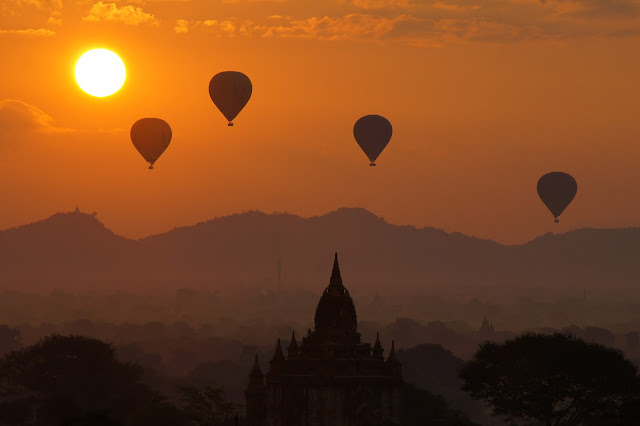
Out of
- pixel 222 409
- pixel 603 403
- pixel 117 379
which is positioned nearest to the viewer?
pixel 603 403

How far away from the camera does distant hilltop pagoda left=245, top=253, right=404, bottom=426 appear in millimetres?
121062

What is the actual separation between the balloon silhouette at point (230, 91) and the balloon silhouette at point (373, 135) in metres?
17.0

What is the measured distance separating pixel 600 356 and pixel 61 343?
68602mm

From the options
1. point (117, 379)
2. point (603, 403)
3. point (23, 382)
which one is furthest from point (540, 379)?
point (23, 382)

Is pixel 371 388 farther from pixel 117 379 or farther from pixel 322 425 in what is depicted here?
pixel 117 379

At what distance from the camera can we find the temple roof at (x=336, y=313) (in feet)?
403

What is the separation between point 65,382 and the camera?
543 ft

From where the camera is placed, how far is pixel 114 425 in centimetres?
9912

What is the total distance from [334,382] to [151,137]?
71.3 meters

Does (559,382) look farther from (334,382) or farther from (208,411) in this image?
(208,411)

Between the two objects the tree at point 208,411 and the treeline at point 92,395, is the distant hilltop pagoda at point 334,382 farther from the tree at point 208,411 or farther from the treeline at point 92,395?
the tree at point 208,411

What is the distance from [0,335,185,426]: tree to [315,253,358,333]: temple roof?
31.3 m

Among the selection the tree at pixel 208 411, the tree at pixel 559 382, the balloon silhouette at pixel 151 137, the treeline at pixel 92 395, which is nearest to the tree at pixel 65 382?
the treeline at pixel 92 395

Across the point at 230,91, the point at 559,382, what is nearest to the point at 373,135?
the point at 230,91
